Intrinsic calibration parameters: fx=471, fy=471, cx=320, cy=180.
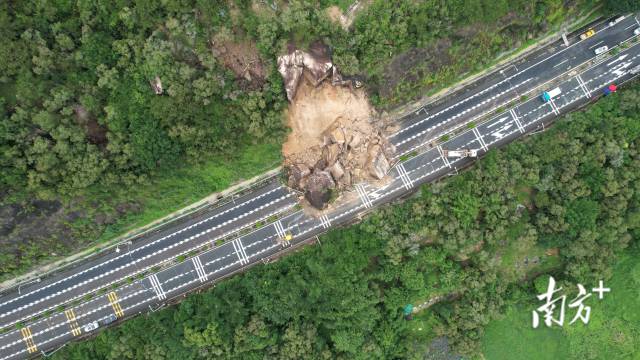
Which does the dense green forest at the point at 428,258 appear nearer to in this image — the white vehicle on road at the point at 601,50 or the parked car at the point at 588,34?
the white vehicle on road at the point at 601,50

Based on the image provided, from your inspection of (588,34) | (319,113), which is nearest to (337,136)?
(319,113)

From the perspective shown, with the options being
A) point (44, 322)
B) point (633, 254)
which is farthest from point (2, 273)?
point (633, 254)

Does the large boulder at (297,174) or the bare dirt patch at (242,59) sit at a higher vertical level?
the bare dirt patch at (242,59)

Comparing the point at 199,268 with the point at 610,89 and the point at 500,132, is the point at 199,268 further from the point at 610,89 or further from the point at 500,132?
the point at 610,89

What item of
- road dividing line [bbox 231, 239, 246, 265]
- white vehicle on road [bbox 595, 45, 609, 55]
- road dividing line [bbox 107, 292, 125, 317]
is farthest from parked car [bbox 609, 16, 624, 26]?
road dividing line [bbox 107, 292, 125, 317]

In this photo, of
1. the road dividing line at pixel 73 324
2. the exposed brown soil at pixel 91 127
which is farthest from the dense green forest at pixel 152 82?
the road dividing line at pixel 73 324

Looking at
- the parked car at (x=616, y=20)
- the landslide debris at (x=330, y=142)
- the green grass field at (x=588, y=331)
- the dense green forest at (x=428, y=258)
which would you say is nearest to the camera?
the dense green forest at (x=428, y=258)
